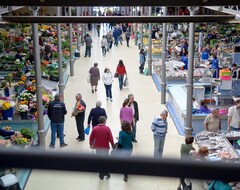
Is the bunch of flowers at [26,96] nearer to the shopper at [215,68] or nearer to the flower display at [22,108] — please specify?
the flower display at [22,108]

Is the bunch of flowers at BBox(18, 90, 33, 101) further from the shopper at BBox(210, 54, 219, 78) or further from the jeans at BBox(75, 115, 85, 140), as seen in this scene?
the shopper at BBox(210, 54, 219, 78)

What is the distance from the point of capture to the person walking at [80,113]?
10039 millimetres

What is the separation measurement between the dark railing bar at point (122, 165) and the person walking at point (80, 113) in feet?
30.4

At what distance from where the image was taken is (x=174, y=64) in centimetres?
1568

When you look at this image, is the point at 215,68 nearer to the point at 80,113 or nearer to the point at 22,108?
the point at 80,113

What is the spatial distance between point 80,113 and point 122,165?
9.39 metres

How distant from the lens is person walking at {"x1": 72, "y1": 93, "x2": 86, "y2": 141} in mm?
10039

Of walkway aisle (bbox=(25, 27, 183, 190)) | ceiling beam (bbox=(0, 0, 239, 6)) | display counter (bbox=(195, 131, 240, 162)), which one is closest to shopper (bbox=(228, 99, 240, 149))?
display counter (bbox=(195, 131, 240, 162))

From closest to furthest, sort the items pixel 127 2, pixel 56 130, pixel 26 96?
pixel 127 2 < pixel 56 130 < pixel 26 96

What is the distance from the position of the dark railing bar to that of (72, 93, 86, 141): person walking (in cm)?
927

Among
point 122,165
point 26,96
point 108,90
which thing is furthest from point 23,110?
point 122,165

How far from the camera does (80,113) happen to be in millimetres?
10094

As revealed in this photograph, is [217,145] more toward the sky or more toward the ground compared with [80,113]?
more toward the ground

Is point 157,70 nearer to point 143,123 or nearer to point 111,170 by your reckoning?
point 143,123
